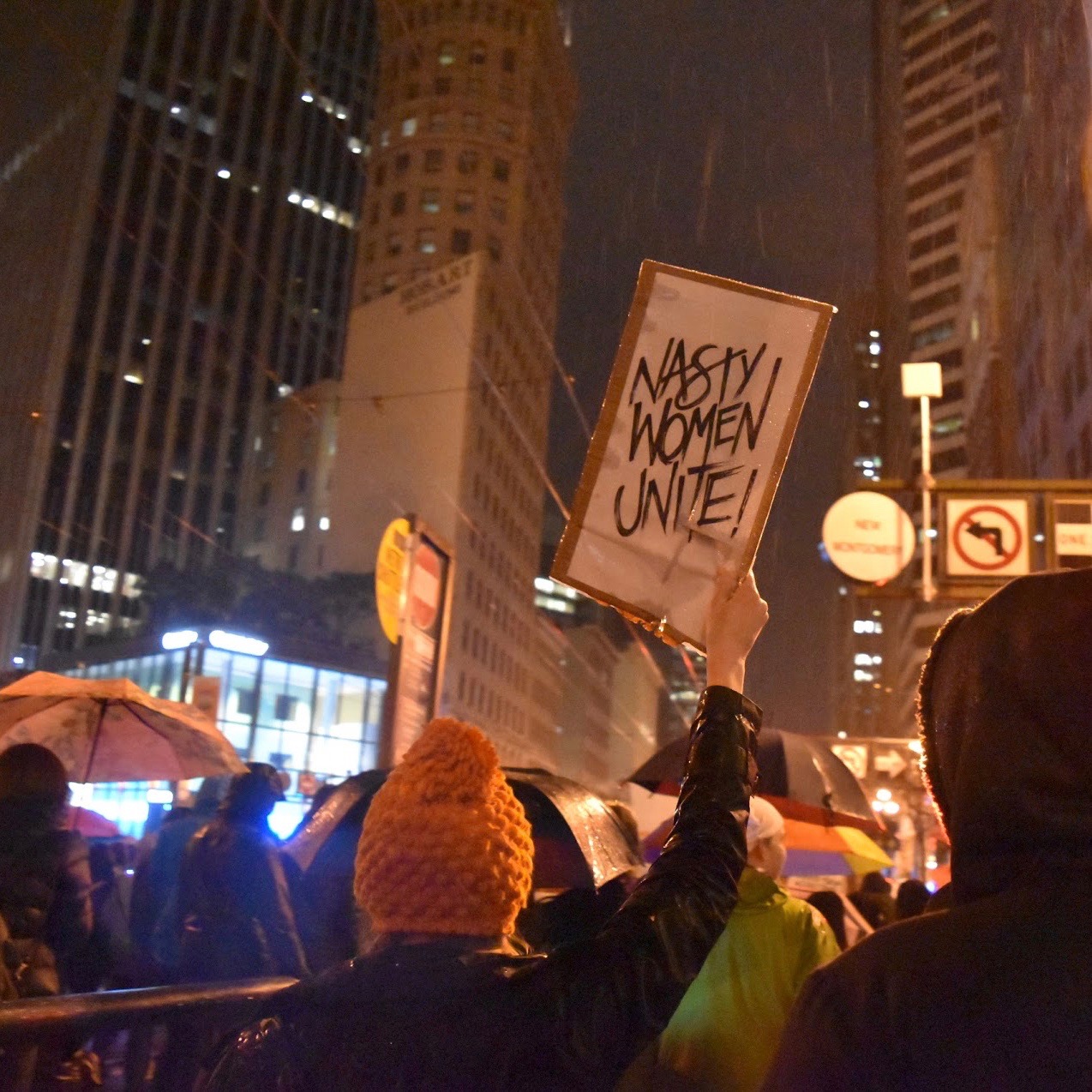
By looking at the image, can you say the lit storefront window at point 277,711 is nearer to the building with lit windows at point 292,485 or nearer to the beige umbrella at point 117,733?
the building with lit windows at point 292,485

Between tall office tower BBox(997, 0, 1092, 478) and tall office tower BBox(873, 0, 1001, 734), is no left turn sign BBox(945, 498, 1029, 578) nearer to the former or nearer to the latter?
tall office tower BBox(997, 0, 1092, 478)

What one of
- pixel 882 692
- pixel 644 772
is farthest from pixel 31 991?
pixel 882 692

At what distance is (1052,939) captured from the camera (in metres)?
1.23

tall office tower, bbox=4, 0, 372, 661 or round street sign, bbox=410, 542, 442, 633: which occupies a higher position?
tall office tower, bbox=4, 0, 372, 661

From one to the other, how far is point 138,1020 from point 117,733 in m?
4.57

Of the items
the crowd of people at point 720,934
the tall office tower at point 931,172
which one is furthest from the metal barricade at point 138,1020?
the tall office tower at point 931,172

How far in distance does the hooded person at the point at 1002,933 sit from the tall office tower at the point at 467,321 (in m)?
66.3

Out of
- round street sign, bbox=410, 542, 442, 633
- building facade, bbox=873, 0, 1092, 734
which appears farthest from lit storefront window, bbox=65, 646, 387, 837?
round street sign, bbox=410, 542, 442, 633

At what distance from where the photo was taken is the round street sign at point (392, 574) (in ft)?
28.9

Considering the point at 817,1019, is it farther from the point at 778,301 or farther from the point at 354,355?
the point at 354,355

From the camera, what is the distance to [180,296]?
9206 cm

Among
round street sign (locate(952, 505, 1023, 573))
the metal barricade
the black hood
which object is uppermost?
round street sign (locate(952, 505, 1023, 573))

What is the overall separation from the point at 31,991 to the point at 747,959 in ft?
7.80

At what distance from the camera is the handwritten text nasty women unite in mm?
2764
